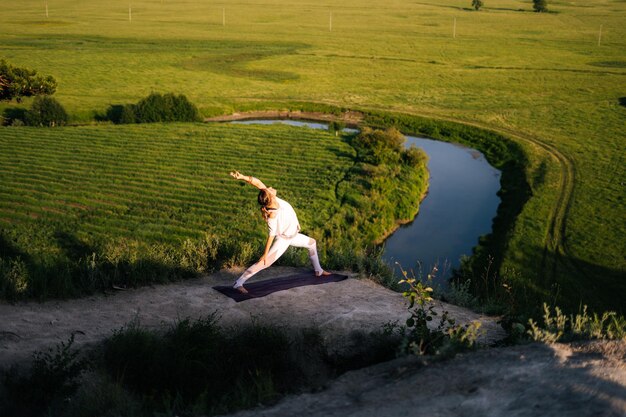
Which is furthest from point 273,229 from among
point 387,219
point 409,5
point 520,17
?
point 409,5

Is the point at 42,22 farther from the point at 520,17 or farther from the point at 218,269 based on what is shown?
the point at 218,269

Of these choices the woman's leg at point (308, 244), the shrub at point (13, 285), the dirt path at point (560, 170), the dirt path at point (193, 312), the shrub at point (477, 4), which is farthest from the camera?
the shrub at point (477, 4)

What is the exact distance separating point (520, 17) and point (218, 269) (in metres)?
125

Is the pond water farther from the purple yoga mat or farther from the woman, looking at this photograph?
the woman

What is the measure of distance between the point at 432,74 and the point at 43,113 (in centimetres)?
3976

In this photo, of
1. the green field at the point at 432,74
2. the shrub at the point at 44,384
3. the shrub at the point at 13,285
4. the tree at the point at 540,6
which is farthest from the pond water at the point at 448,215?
the tree at the point at 540,6

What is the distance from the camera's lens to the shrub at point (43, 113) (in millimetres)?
46844

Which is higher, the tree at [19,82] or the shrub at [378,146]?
the tree at [19,82]

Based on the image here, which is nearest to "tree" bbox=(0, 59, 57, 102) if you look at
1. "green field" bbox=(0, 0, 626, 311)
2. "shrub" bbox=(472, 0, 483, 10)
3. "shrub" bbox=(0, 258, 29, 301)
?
"green field" bbox=(0, 0, 626, 311)

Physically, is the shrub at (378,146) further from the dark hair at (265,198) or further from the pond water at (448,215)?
the dark hair at (265,198)

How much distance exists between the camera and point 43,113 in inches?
1853

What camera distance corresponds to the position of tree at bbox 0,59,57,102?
1511 inches

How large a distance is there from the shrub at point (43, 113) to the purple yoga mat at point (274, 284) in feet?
133

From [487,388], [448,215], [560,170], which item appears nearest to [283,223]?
[487,388]
